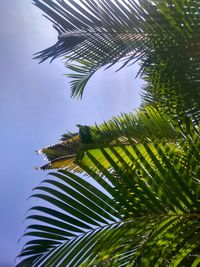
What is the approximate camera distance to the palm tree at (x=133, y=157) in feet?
5.47

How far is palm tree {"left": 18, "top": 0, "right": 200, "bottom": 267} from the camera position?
167cm

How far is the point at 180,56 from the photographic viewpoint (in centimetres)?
253

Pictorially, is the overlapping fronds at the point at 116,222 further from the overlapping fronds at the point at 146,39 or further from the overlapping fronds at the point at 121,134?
the overlapping fronds at the point at 146,39

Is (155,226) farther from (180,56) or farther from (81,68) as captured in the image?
(81,68)

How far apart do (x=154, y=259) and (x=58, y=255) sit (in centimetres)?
38

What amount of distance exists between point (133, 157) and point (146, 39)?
1459 mm

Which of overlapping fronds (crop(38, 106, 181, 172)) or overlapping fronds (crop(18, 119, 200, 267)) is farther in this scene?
overlapping fronds (crop(38, 106, 181, 172))

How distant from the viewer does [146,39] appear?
3023 mm

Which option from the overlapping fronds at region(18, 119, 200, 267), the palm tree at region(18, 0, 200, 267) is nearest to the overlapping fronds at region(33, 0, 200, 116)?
the palm tree at region(18, 0, 200, 267)

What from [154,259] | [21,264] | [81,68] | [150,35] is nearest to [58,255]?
[21,264]

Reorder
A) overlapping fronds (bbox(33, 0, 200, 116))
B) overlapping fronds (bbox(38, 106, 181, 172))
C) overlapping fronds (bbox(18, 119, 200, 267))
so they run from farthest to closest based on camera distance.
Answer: overlapping fronds (bbox(38, 106, 181, 172)), overlapping fronds (bbox(33, 0, 200, 116)), overlapping fronds (bbox(18, 119, 200, 267))

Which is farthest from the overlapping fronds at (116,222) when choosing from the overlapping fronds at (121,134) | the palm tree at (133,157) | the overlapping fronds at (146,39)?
the overlapping fronds at (146,39)

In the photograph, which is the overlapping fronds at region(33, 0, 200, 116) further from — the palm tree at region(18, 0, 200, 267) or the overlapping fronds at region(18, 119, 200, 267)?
the overlapping fronds at region(18, 119, 200, 267)

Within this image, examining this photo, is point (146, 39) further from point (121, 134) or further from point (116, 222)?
point (116, 222)
